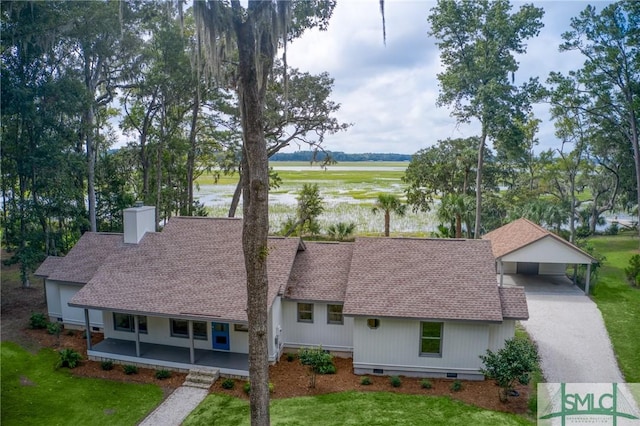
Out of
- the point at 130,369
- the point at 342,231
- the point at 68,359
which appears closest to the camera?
the point at 130,369

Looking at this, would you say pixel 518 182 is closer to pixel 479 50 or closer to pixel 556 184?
pixel 556 184

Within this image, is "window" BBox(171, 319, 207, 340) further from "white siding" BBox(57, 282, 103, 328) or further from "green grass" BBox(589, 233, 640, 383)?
"green grass" BBox(589, 233, 640, 383)

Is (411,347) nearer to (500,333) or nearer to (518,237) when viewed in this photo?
(500,333)

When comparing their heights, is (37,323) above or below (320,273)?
below

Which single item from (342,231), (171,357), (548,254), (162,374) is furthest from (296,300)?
(342,231)

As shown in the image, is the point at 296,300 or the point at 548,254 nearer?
the point at 296,300

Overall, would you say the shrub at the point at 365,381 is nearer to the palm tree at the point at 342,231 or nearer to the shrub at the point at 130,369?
the shrub at the point at 130,369

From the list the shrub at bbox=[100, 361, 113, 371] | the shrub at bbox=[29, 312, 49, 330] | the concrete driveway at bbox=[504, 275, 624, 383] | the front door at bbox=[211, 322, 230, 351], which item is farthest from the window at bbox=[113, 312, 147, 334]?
the concrete driveway at bbox=[504, 275, 624, 383]

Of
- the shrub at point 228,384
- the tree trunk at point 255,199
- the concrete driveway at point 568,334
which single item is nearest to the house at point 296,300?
the shrub at point 228,384
